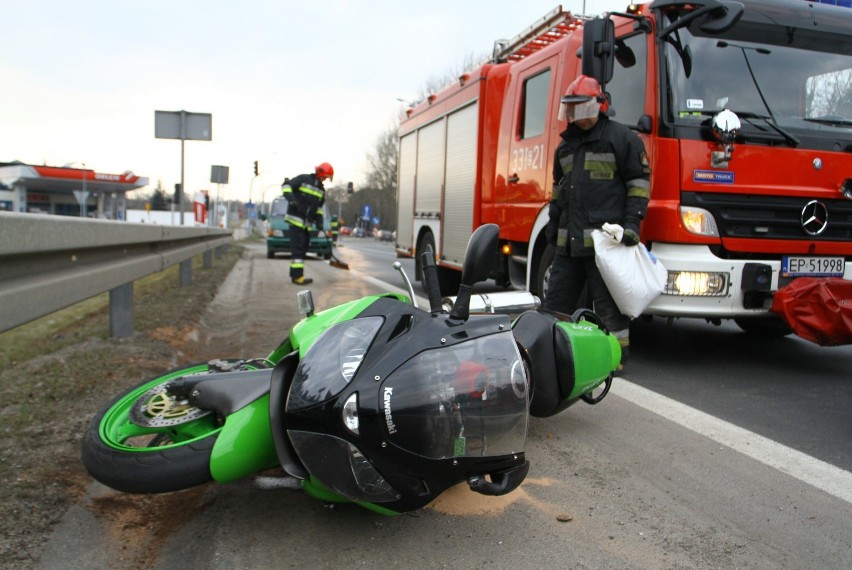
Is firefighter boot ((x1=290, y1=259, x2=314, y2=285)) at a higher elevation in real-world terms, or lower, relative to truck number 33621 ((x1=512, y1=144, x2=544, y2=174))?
lower

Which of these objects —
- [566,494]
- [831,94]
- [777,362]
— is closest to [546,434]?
[566,494]

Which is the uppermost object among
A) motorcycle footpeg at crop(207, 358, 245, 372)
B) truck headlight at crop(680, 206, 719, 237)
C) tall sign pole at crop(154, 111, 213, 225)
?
tall sign pole at crop(154, 111, 213, 225)

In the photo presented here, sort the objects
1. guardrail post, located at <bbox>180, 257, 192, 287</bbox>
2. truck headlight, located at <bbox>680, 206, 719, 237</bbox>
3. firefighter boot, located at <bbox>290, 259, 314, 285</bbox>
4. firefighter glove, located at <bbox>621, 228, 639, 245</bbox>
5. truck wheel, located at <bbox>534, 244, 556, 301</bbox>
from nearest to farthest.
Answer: firefighter glove, located at <bbox>621, 228, 639, 245</bbox>, truck headlight, located at <bbox>680, 206, 719, 237</bbox>, truck wheel, located at <bbox>534, 244, 556, 301</bbox>, guardrail post, located at <bbox>180, 257, 192, 287</bbox>, firefighter boot, located at <bbox>290, 259, 314, 285</bbox>

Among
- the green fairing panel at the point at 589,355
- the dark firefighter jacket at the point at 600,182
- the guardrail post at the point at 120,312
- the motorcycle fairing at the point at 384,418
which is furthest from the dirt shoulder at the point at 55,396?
the dark firefighter jacket at the point at 600,182

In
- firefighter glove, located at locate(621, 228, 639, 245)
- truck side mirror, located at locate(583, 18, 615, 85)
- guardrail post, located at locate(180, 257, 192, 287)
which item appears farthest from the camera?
guardrail post, located at locate(180, 257, 192, 287)

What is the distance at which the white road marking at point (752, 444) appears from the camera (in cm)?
288

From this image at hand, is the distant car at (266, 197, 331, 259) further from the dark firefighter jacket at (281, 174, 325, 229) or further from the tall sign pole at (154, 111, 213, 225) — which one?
the dark firefighter jacket at (281, 174, 325, 229)

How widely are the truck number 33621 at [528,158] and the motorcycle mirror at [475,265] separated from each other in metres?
4.27

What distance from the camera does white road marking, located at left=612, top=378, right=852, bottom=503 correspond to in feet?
9.45

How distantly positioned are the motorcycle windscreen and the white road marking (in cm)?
153

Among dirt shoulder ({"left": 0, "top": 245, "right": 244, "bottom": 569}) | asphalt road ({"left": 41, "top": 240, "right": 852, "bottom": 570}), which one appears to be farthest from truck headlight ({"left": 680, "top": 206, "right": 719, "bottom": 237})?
Result: dirt shoulder ({"left": 0, "top": 245, "right": 244, "bottom": 569})

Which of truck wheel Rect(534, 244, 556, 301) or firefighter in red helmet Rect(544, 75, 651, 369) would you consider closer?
firefighter in red helmet Rect(544, 75, 651, 369)

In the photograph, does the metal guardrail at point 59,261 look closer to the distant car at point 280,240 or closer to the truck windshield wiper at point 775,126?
the truck windshield wiper at point 775,126

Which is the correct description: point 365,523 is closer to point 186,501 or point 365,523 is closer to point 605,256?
point 186,501
